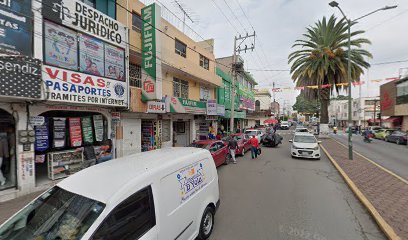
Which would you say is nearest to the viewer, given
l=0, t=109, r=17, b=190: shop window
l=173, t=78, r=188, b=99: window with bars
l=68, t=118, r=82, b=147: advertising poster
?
l=0, t=109, r=17, b=190: shop window

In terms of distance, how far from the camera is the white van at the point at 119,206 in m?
2.31

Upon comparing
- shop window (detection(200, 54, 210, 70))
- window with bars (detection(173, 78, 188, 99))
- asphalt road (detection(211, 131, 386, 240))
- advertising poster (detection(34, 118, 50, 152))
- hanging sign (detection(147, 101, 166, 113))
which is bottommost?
asphalt road (detection(211, 131, 386, 240))

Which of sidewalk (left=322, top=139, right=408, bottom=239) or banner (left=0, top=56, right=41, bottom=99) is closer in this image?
sidewalk (left=322, top=139, right=408, bottom=239)

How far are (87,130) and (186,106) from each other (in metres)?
6.93

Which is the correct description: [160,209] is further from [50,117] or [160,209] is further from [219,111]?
[219,111]

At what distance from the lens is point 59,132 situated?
7820mm

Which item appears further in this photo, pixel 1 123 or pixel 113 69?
pixel 113 69

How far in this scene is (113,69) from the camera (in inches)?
359

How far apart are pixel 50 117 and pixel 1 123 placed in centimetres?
143

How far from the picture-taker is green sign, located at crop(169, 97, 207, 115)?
13.0m

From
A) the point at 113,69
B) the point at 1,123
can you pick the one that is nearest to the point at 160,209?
the point at 1,123

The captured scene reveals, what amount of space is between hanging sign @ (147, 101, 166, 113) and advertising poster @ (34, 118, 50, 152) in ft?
15.4

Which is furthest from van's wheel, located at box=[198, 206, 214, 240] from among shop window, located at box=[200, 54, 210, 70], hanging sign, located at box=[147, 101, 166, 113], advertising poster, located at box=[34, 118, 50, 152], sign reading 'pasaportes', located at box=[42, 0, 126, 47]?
shop window, located at box=[200, 54, 210, 70]

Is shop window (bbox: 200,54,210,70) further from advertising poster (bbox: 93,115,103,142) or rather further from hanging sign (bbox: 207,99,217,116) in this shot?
advertising poster (bbox: 93,115,103,142)
